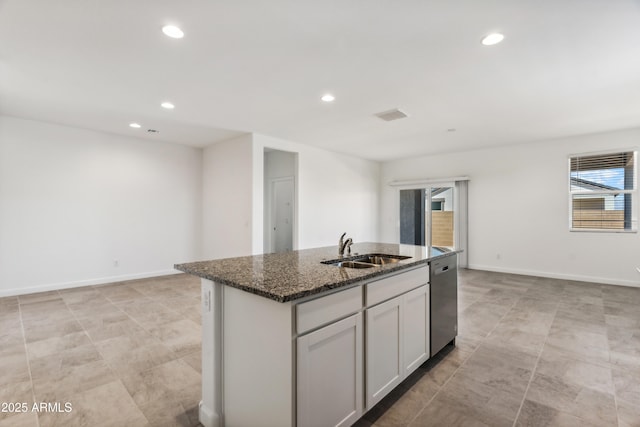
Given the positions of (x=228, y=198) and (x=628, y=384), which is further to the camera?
(x=228, y=198)

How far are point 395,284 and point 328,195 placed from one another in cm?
473

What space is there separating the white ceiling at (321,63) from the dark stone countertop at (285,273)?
1.74 meters

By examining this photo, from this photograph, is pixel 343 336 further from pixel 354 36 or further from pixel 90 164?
pixel 90 164

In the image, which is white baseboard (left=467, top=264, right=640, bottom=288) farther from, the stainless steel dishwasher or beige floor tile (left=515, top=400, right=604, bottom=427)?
beige floor tile (left=515, top=400, right=604, bottom=427)

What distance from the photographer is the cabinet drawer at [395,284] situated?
6.02ft

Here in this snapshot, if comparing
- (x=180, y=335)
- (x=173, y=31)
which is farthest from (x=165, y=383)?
(x=173, y=31)

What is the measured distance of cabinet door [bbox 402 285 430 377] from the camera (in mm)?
2148

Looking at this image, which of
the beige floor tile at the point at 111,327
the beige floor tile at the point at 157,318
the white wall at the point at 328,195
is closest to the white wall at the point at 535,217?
the white wall at the point at 328,195

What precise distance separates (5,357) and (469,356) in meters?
3.94

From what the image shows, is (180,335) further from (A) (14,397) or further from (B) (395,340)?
Result: (B) (395,340)

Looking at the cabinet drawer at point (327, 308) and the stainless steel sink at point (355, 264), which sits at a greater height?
the stainless steel sink at point (355, 264)

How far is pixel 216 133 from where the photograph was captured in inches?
209

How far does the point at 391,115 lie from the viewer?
428cm

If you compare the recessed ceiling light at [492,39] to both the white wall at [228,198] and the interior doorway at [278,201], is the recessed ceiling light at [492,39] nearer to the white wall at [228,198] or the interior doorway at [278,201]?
the white wall at [228,198]
